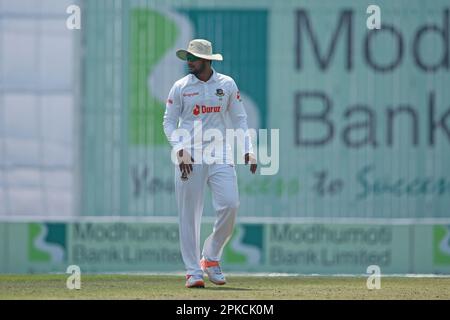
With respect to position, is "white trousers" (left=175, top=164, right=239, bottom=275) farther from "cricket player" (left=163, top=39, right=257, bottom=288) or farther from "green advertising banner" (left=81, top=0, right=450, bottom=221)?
"green advertising banner" (left=81, top=0, right=450, bottom=221)

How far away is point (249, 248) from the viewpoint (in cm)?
1759

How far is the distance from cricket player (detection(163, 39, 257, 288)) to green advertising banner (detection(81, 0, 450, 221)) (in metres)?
6.69

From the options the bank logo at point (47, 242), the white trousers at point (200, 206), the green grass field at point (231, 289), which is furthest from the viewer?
the bank logo at point (47, 242)

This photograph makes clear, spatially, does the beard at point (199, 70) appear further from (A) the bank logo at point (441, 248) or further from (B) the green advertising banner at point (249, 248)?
(A) the bank logo at point (441, 248)

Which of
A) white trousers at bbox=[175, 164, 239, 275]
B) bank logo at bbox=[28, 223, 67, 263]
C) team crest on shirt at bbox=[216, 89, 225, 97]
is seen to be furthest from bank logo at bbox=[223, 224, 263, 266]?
team crest on shirt at bbox=[216, 89, 225, 97]

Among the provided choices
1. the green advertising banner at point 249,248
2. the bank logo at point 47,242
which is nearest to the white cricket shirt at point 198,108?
the green advertising banner at point 249,248

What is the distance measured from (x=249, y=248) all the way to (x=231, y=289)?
6.15 m

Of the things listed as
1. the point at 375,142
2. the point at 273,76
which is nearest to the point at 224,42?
the point at 273,76

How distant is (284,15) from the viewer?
18.5m

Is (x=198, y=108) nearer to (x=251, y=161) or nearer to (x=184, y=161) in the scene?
(x=184, y=161)

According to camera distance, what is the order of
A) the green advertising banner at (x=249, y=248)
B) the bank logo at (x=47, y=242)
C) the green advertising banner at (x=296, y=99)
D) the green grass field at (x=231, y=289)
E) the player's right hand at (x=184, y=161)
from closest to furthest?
the green grass field at (x=231, y=289) < the player's right hand at (x=184, y=161) < the green advertising banner at (x=249, y=248) < the bank logo at (x=47, y=242) < the green advertising banner at (x=296, y=99)

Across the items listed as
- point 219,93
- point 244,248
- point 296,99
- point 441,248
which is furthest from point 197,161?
point 296,99

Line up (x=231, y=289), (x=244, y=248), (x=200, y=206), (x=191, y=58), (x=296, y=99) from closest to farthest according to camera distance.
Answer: (x=231, y=289) < (x=191, y=58) < (x=200, y=206) < (x=244, y=248) < (x=296, y=99)

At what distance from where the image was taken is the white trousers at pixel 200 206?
11594mm
